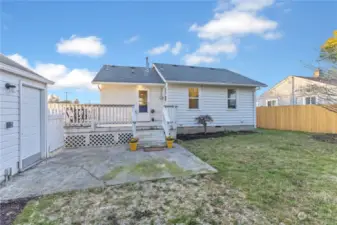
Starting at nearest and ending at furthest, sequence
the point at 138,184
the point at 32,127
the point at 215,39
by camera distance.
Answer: the point at 138,184, the point at 32,127, the point at 215,39

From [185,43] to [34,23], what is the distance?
10.3 m

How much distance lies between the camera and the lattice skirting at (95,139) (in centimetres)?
746

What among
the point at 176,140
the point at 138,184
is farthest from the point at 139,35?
the point at 138,184

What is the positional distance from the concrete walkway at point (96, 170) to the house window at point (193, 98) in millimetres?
4600

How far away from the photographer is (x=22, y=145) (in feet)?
15.0

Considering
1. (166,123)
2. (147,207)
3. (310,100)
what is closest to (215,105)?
(166,123)

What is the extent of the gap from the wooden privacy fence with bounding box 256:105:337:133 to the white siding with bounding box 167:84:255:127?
3.83 metres

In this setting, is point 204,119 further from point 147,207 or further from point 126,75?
point 147,207

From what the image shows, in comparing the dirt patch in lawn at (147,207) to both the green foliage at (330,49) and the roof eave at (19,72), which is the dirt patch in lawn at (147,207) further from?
the green foliage at (330,49)

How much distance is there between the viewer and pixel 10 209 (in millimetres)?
2844

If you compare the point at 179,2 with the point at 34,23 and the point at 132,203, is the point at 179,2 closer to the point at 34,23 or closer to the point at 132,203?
the point at 34,23

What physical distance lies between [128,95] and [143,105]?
1.02 m

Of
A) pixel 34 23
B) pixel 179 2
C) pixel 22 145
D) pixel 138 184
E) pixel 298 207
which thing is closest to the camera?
pixel 298 207

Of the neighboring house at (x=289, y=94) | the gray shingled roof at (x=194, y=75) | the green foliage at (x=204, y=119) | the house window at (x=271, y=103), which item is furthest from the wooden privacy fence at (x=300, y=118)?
the green foliage at (x=204, y=119)
